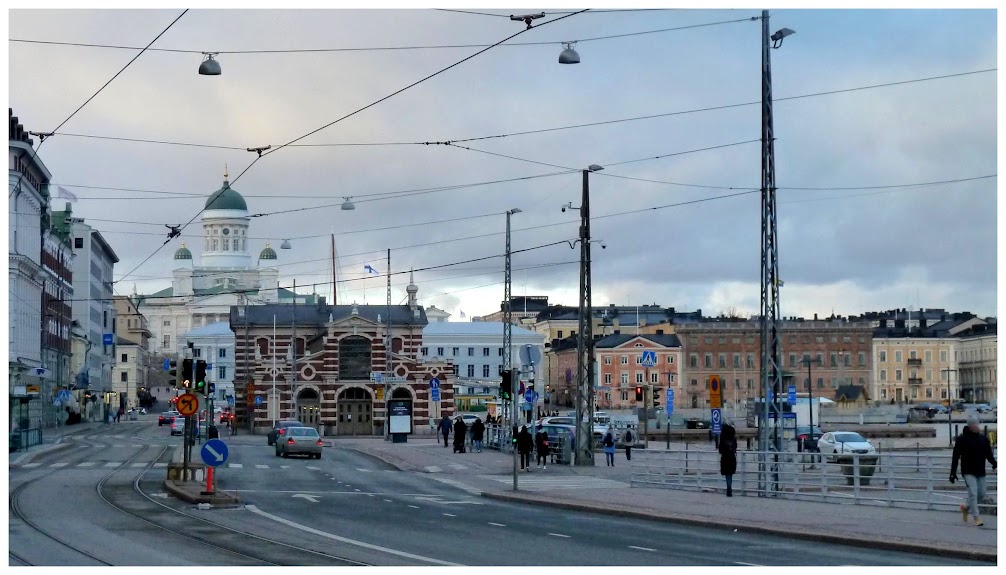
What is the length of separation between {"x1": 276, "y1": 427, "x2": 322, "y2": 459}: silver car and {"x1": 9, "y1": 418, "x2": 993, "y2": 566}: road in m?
17.8

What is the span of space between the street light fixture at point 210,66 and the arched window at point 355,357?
243 ft

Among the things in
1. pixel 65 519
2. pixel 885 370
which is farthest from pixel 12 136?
pixel 885 370

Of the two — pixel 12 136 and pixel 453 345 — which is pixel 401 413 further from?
pixel 453 345

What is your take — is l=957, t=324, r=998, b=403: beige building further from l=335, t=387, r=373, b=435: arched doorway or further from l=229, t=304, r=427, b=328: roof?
l=335, t=387, r=373, b=435: arched doorway

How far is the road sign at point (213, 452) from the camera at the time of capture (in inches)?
1200

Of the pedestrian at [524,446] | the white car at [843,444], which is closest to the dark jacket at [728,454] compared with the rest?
the pedestrian at [524,446]

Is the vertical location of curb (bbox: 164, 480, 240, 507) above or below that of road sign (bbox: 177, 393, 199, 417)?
below

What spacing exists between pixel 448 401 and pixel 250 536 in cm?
8226

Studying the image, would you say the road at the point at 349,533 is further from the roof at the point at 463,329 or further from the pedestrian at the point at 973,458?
the roof at the point at 463,329

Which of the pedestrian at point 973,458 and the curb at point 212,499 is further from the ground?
the pedestrian at point 973,458

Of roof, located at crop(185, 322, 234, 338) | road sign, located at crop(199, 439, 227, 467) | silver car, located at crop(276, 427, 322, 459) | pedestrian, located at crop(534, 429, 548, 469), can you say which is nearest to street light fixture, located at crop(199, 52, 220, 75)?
road sign, located at crop(199, 439, 227, 467)

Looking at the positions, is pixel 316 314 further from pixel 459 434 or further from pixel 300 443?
pixel 300 443

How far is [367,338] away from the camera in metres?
105

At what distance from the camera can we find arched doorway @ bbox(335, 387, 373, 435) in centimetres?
10344
